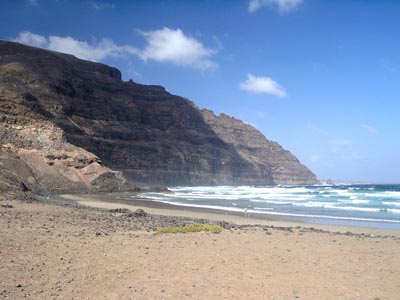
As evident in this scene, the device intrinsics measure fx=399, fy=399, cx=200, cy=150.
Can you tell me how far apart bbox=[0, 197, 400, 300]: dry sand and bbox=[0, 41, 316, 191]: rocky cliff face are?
2681 centimetres

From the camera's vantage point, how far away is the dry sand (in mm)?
5812

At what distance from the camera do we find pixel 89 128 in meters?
89.1

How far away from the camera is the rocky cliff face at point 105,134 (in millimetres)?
43594

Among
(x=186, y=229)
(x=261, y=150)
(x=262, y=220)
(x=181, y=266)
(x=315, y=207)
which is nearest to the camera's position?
(x=181, y=266)

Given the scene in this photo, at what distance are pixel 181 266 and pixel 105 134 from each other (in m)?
87.9

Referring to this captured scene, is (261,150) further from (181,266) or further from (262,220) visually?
(181,266)

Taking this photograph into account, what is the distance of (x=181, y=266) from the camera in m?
7.37

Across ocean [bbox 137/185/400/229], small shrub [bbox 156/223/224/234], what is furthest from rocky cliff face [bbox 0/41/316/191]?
small shrub [bbox 156/223/224/234]

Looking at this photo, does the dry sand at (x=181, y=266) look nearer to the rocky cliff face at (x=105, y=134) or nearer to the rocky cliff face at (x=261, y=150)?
the rocky cliff face at (x=105, y=134)

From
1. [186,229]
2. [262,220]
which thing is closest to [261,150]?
[262,220]

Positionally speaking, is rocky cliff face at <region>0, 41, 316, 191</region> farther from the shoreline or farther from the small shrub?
the small shrub

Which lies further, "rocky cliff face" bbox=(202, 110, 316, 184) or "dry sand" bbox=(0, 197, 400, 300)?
"rocky cliff face" bbox=(202, 110, 316, 184)

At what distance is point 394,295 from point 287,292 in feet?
5.41

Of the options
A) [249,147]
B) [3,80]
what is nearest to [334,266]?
[3,80]
